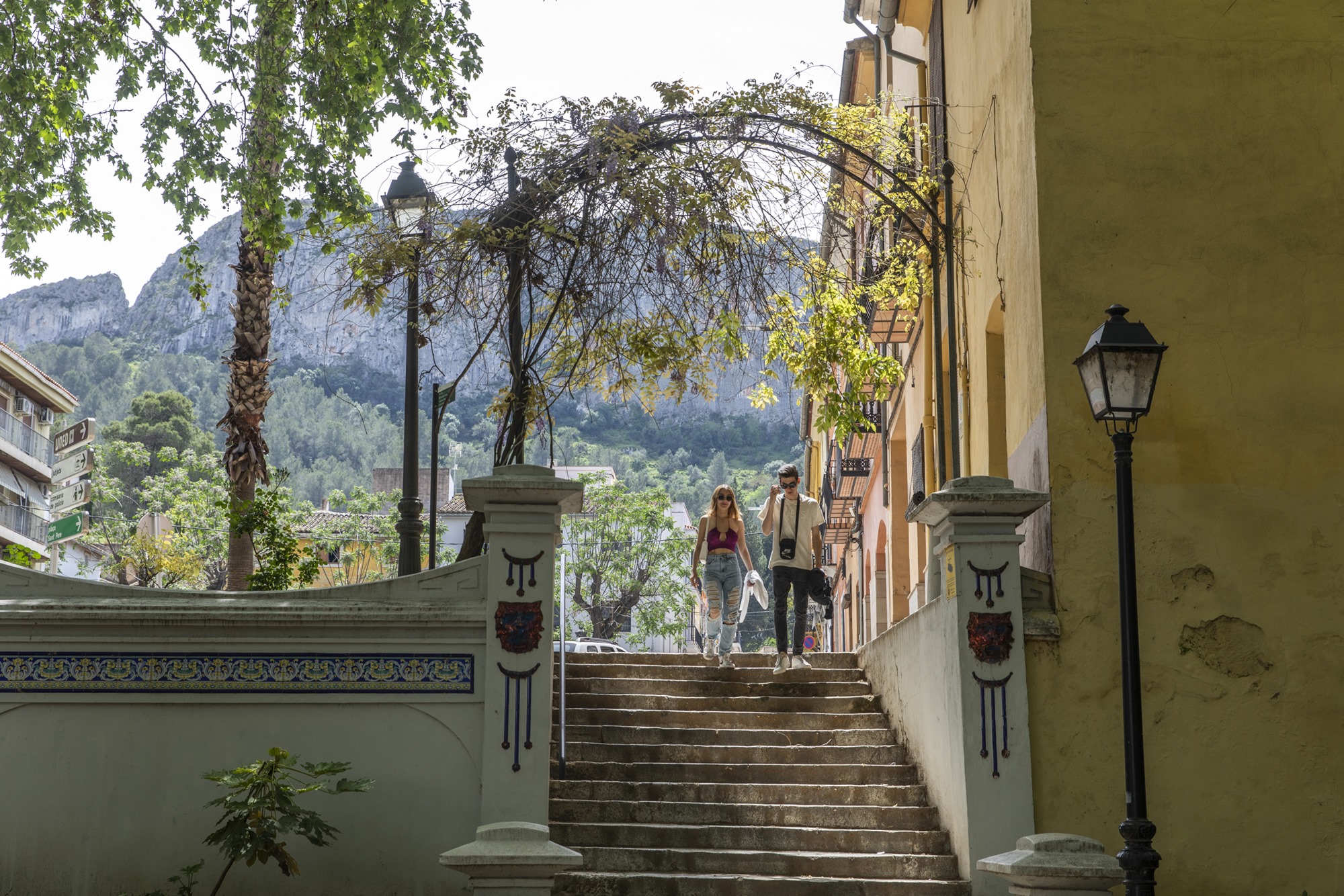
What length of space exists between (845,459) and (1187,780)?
53.6 feet

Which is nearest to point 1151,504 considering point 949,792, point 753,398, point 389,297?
point 949,792

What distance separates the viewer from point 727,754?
30.2ft

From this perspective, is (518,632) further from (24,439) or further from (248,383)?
(24,439)

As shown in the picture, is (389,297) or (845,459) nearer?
(389,297)

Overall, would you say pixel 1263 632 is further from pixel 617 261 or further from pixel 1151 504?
pixel 617 261

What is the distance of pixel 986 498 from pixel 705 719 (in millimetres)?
3258

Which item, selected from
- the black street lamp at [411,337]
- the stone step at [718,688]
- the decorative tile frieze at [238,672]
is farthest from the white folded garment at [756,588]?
the decorative tile frieze at [238,672]

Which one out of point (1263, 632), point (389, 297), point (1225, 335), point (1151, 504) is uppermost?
point (389, 297)

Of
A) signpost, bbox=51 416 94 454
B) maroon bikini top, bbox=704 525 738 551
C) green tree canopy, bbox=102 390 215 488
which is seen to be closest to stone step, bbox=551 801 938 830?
maroon bikini top, bbox=704 525 738 551

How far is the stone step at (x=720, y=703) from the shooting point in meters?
10.1

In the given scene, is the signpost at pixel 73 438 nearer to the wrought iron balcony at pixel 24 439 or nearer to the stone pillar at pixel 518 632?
the wrought iron balcony at pixel 24 439

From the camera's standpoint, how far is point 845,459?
23.8m

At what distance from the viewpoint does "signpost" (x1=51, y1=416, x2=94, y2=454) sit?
48500 millimetres

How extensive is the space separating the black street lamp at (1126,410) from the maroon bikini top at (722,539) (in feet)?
16.9
